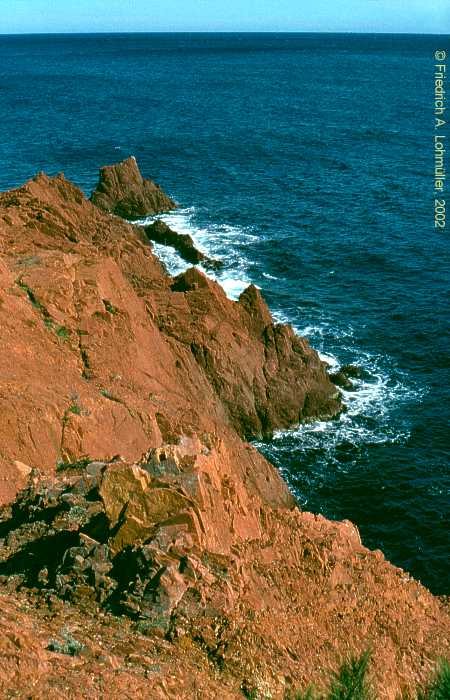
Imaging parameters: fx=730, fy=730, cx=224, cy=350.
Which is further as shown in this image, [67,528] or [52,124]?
[52,124]

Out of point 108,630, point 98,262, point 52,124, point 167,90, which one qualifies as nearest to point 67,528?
point 108,630

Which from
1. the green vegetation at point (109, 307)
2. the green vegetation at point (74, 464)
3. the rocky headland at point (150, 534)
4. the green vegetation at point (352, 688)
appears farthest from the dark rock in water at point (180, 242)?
the green vegetation at point (352, 688)

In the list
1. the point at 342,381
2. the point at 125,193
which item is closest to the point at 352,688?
the point at 342,381

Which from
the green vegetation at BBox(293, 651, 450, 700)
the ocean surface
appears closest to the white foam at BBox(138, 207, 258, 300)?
the ocean surface

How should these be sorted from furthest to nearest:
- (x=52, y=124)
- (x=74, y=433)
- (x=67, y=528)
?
(x=52, y=124) < (x=74, y=433) < (x=67, y=528)

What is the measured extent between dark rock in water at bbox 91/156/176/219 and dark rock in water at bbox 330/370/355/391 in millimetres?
39250

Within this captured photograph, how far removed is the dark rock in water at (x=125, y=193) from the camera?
271 ft

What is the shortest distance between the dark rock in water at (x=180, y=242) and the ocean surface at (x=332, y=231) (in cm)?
153

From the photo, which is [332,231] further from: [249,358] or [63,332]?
[63,332]

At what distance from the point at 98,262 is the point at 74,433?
1423 cm

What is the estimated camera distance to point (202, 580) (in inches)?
695

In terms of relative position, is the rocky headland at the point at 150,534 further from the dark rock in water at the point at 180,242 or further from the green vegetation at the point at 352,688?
the dark rock in water at the point at 180,242

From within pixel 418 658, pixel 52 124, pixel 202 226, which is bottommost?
pixel 418 658

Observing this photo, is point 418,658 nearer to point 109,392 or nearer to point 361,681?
point 361,681
